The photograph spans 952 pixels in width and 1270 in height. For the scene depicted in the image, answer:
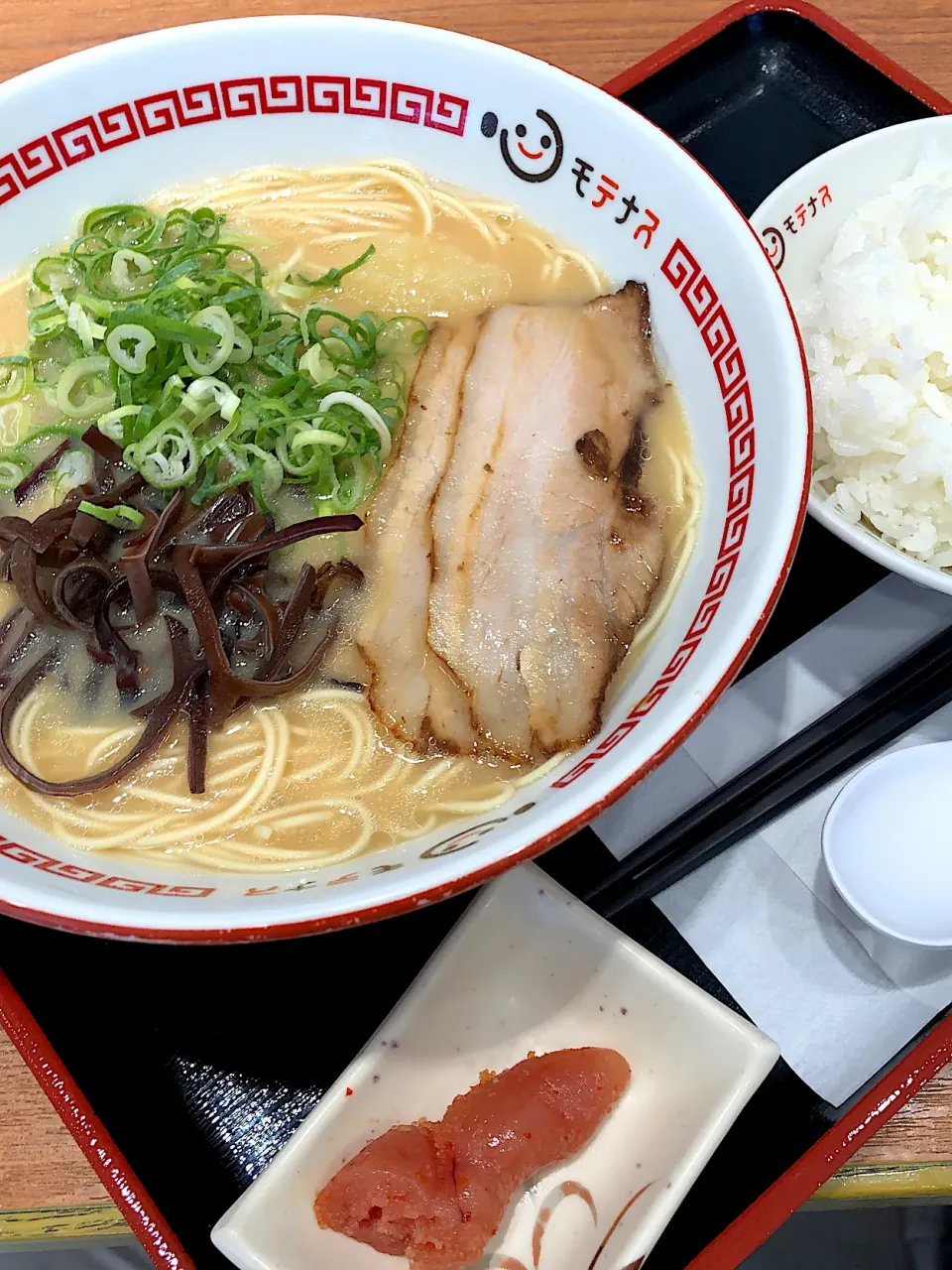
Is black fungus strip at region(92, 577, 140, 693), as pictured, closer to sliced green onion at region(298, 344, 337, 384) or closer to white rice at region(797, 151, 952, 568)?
sliced green onion at region(298, 344, 337, 384)

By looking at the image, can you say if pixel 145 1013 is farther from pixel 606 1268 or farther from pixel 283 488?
pixel 283 488

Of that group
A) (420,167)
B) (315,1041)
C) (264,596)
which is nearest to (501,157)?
(420,167)

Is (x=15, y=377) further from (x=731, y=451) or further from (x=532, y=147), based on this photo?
(x=731, y=451)

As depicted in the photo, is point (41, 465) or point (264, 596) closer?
point (264, 596)

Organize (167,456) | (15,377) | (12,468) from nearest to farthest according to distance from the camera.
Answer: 1. (167,456)
2. (12,468)
3. (15,377)

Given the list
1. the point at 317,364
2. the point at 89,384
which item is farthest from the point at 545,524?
the point at 89,384

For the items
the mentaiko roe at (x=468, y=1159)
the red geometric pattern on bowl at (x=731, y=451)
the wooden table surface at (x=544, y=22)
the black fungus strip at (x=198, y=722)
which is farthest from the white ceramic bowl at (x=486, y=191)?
the wooden table surface at (x=544, y=22)

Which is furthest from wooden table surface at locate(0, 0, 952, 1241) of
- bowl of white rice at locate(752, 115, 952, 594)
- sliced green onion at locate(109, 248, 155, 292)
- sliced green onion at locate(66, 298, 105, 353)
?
sliced green onion at locate(66, 298, 105, 353)
